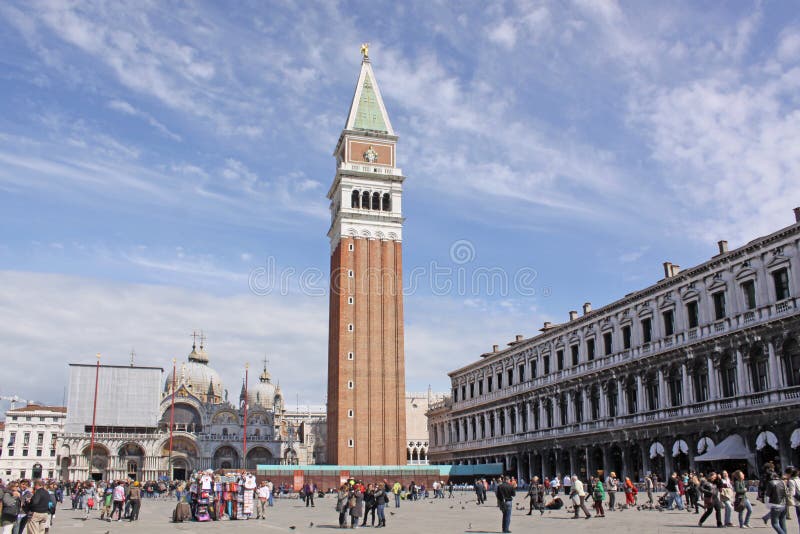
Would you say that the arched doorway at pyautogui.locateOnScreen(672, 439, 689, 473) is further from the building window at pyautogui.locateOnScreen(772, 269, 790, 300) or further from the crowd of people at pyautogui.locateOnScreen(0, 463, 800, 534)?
the building window at pyautogui.locateOnScreen(772, 269, 790, 300)

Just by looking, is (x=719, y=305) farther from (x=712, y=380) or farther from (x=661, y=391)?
(x=661, y=391)

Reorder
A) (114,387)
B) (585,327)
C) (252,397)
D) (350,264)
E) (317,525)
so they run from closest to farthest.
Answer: (317,525) → (585,327) → (350,264) → (114,387) → (252,397)

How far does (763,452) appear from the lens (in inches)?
1444

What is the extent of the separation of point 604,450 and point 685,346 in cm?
1034

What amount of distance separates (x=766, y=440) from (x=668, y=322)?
10.0 metres

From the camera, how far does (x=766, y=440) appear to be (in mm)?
36188

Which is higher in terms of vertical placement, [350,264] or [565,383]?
[350,264]

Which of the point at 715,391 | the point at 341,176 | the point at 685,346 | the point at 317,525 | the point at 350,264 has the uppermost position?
the point at 341,176

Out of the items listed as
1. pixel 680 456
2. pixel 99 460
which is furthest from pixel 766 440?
pixel 99 460

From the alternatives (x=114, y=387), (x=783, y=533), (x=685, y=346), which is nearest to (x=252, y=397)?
(x=114, y=387)

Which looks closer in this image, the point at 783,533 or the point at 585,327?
the point at 783,533

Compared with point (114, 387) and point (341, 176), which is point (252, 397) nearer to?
point (114, 387)

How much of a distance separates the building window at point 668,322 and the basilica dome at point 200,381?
76.9m

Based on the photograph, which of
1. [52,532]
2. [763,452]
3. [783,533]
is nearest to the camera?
[783,533]
